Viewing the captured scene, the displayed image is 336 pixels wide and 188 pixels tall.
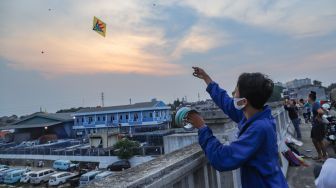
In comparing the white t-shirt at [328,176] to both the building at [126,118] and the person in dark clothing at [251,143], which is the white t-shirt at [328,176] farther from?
the building at [126,118]

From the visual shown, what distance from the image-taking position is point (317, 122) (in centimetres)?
701

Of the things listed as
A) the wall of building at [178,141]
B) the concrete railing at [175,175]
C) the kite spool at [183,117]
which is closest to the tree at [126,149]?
the wall of building at [178,141]

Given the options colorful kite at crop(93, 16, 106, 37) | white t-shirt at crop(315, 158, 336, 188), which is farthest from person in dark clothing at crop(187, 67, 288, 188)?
colorful kite at crop(93, 16, 106, 37)

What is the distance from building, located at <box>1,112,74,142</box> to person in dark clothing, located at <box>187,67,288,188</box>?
163 feet

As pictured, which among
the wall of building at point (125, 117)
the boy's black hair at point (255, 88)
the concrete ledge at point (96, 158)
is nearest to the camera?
the boy's black hair at point (255, 88)

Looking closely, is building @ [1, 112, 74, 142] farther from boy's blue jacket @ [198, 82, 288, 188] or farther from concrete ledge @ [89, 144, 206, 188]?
boy's blue jacket @ [198, 82, 288, 188]

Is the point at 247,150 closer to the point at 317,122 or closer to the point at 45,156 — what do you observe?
the point at 317,122

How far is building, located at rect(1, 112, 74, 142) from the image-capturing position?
1893 inches

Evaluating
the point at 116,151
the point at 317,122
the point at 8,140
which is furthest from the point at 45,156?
the point at 317,122

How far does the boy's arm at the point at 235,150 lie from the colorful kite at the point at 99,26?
8.97 meters

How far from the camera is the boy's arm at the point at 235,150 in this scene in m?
1.64

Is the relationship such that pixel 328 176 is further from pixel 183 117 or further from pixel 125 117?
pixel 125 117

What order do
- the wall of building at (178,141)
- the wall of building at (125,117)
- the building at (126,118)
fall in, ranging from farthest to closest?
the wall of building at (125,117)
the building at (126,118)
the wall of building at (178,141)

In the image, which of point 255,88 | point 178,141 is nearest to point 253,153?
point 255,88
